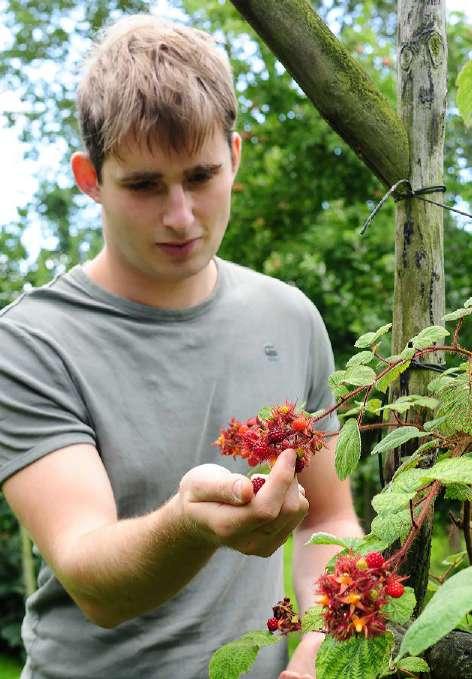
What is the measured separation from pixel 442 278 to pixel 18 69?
646cm

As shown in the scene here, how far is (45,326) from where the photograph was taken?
194 centimetres

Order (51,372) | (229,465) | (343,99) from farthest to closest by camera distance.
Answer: (229,465)
(51,372)
(343,99)

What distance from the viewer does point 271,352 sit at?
2184mm

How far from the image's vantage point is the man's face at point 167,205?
1.82 m

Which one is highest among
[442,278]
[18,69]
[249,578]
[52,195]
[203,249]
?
[18,69]

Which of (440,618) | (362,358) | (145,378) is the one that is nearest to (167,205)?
(145,378)

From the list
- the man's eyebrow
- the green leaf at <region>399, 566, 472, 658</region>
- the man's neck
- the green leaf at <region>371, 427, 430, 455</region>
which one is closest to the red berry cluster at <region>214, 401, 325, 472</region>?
the green leaf at <region>371, 427, 430, 455</region>

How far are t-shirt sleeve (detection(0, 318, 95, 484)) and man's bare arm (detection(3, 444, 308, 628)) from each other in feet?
0.11

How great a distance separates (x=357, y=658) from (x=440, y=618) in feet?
0.67

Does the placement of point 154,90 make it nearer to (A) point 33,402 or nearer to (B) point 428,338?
(A) point 33,402

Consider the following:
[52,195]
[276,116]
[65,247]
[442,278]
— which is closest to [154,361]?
[442,278]

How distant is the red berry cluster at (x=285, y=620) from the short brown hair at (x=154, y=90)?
3.43 ft

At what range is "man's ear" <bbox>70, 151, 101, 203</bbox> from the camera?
204 cm

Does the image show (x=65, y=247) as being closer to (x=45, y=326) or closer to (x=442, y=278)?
(x=45, y=326)
